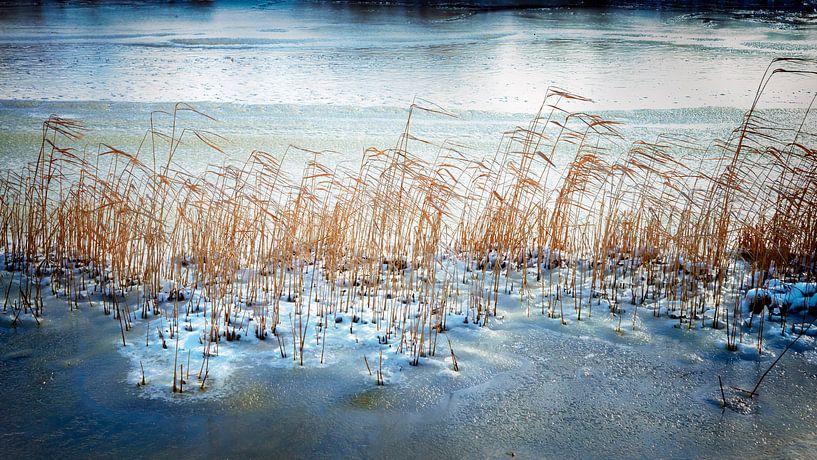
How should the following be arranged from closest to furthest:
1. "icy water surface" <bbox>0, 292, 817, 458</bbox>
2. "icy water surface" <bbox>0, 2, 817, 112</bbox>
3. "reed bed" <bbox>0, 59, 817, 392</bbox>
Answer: "icy water surface" <bbox>0, 292, 817, 458</bbox>
"reed bed" <bbox>0, 59, 817, 392</bbox>
"icy water surface" <bbox>0, 2, 817, 112</bbox>

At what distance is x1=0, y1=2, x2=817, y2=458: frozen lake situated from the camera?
2748mm

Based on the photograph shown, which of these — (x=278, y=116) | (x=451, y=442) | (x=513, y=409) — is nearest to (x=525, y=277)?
(x=513, y=409)

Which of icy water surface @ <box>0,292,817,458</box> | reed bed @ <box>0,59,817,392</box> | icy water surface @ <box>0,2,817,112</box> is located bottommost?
icy water surface @ <box>0,292,817,458</box>

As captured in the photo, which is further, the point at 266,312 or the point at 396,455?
the point at 266,312

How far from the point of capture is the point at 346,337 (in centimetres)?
354

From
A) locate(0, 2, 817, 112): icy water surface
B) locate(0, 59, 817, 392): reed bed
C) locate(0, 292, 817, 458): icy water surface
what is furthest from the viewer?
locate(0, 2, 817, 112): icy water surface

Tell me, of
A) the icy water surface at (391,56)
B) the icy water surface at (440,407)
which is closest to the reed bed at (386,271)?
the icy water surface at (440,407)

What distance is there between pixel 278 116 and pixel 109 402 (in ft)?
21.1

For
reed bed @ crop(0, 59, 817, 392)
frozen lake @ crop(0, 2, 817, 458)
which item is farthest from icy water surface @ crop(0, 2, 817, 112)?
reed bed @ crop(0, 59, 817, 392)

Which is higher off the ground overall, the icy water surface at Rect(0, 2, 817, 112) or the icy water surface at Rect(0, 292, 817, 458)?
the icy water surface at Rect(0, 2, 817, 112)

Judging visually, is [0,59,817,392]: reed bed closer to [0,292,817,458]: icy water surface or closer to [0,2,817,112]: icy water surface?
[0,292,817,458]: icy water surface

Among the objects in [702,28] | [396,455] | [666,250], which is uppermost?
[702,28]

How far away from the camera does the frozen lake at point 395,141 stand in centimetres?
275

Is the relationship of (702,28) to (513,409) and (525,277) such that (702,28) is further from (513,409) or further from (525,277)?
(513,409)
